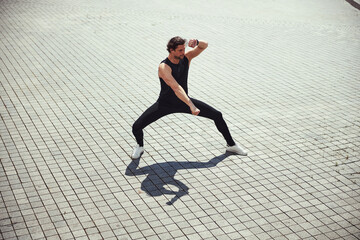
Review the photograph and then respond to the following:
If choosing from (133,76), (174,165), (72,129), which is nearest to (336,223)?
(174,165)

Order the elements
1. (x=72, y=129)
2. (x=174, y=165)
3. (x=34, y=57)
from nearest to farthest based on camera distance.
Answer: (x=174, y=165), (x=72, y=129), (x=34, y=57)

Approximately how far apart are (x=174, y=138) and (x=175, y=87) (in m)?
1.42

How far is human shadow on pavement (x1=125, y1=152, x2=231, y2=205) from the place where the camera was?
5645 mm

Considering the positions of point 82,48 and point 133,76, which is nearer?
point 133,76

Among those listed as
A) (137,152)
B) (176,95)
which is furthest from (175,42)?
(137,152)

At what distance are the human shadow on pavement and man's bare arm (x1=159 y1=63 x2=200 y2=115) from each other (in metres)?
0.91

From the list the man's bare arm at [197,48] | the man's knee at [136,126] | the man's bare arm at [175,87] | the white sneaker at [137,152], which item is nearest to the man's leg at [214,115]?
the man's bare arm at [175,87]

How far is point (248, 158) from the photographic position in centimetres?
654

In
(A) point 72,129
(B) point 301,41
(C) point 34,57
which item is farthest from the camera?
(B) point 301,41

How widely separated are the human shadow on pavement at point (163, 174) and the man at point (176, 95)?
0.30 metres

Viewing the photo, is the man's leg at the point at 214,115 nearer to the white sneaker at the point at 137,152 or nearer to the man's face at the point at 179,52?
the man's face at the point at 179,52

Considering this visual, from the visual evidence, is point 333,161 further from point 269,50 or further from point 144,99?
point 269,50

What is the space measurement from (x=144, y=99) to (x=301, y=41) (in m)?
6.51

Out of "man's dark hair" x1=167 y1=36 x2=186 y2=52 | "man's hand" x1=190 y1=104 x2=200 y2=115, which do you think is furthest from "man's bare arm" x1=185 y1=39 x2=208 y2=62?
"man's hand" x1=190 y1=104 x2=200 y2=115
